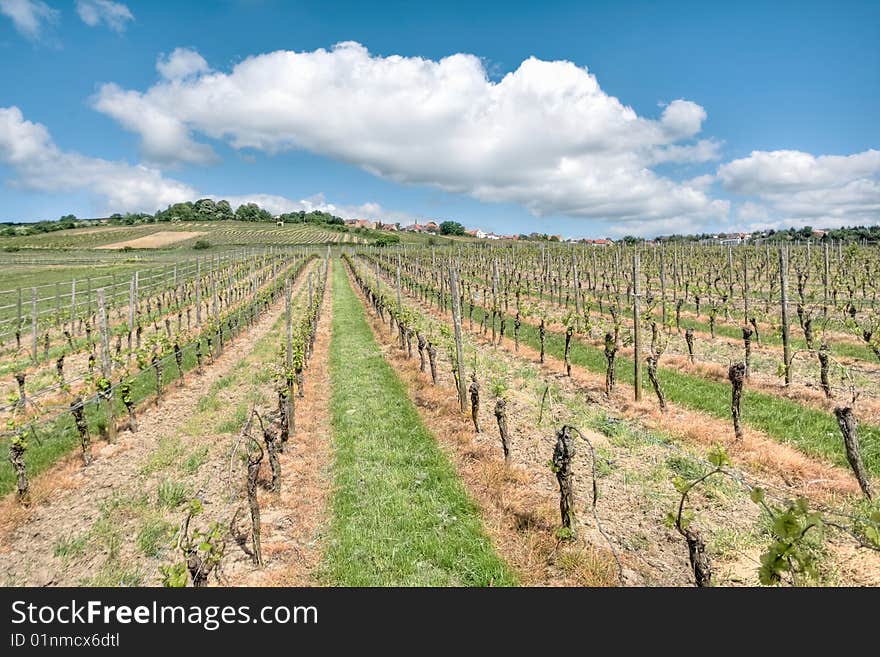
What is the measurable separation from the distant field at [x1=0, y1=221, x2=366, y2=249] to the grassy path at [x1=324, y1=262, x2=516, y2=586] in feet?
271

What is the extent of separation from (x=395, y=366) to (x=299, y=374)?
132 inches

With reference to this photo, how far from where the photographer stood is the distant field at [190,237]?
83.0 metres

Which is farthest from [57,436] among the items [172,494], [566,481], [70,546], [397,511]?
[566,481]

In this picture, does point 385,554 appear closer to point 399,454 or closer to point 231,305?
point 399,454

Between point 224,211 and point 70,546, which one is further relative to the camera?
point 224,211

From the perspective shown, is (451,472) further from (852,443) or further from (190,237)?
(190,237)

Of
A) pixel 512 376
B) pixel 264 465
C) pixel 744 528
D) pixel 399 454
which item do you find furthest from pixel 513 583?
pixel 512 376

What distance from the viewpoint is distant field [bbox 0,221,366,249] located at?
83.0 metres

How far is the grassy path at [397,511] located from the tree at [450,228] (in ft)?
442

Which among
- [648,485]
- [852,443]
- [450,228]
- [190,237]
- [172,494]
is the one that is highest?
[450,228]

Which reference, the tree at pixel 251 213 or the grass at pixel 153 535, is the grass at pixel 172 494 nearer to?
the grass at pixel 153 535

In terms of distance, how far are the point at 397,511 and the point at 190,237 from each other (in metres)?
98.6

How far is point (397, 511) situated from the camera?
19.8 ft

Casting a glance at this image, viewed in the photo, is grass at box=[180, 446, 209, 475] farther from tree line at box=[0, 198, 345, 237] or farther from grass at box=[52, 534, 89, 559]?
tree line at box=[0, 198, 345, 237]
